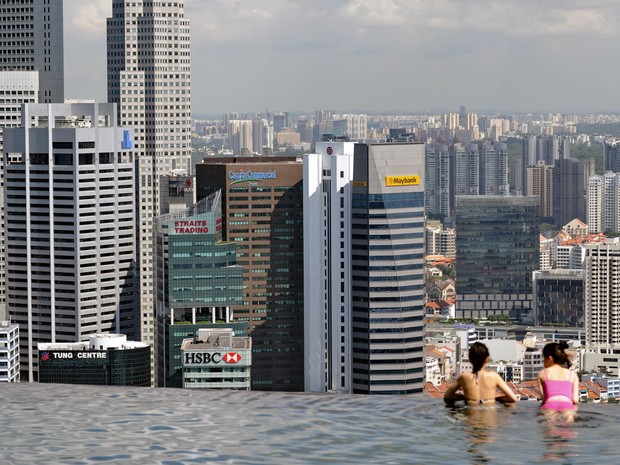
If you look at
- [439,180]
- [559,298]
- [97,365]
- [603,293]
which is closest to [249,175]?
[97,365]

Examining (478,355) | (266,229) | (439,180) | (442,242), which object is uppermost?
(439,180)

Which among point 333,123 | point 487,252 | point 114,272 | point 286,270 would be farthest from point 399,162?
point 487,252

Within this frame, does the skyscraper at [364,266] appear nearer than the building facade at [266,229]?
Yes

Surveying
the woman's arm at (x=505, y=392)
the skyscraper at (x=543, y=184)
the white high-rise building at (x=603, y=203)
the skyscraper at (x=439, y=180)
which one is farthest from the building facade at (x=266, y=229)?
the white high-rise building at (x=603, y=203)

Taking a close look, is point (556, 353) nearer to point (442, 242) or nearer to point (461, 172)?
point (442, 242)

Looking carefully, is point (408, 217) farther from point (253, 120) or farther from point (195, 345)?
point (253, 120)

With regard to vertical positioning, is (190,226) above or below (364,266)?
above

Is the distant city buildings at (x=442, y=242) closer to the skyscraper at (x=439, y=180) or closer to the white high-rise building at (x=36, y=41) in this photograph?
the skyscraper at (x=439, y=180)
